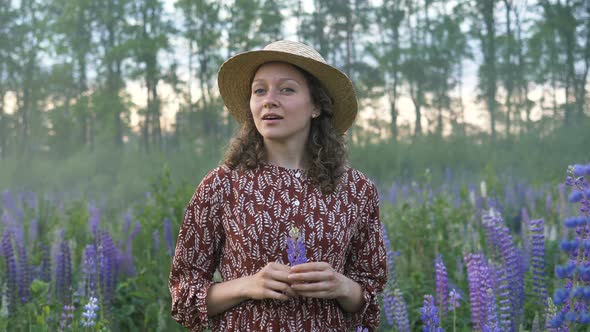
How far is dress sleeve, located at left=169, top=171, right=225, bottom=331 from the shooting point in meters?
2.04

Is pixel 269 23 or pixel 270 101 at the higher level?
pixel 269 23

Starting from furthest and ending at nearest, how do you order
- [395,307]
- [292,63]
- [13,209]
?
[13,209] → [395,307] → [292,63]

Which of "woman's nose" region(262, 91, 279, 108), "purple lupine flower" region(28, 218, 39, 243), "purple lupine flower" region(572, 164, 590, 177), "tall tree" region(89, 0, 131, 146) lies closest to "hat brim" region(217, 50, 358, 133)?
"woman's nose" region(262, 91, 279, 108)

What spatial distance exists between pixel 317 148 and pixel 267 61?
373mm

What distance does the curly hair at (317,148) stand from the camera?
6.93ft

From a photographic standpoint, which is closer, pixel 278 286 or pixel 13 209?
pixel 278 286

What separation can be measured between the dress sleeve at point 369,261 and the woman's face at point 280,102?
385mm

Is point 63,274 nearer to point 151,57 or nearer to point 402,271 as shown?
point 402,271

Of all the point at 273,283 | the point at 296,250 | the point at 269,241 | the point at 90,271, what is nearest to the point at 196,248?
the point at 269,241

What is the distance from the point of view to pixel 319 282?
1.79 meters

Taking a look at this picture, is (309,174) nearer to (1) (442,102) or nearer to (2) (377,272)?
(2) (377,272)

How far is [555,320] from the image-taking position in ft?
4.14

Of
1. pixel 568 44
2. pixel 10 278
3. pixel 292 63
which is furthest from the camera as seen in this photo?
pixel 568 44

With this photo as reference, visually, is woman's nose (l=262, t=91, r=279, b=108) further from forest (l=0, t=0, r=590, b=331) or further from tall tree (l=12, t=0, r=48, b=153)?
tall tree (l=12, t=0, r=48, b=153)
